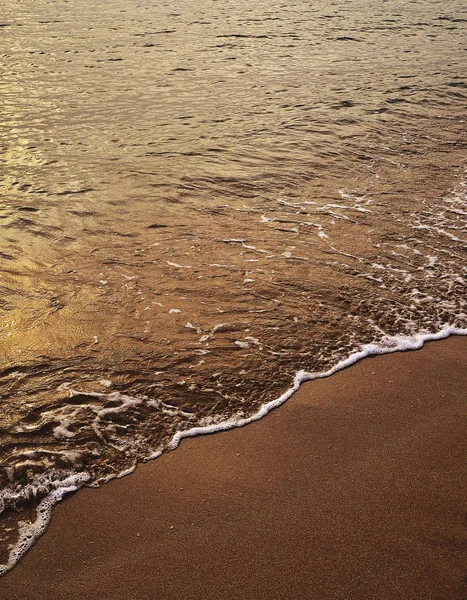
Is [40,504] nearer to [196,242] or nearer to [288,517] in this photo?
[288,517]

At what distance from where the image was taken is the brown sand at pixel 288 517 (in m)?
2.28

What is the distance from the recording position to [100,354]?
3.56 m

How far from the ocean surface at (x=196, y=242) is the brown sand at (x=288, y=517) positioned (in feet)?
0.58

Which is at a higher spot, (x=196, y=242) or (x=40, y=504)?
(x=196, y=242)

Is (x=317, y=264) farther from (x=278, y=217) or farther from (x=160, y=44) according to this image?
(x=160, y=44)

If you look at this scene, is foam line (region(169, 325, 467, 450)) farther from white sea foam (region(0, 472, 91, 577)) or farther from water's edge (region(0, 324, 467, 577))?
white sea foam (region(0, 472, 91, 577))

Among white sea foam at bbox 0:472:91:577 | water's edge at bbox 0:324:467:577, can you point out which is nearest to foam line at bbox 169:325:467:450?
Answer: water's edge at bbox 0:324:467:577

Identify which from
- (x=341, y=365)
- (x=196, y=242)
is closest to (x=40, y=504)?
(x=341, y=365)

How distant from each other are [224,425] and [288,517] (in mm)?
666

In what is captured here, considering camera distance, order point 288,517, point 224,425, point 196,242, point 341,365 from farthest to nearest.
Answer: point 196,242 → point 341,365 → point 224,425 → point 288,517

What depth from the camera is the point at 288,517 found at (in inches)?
99.8

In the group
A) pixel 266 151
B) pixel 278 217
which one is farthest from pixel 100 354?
pixel 266 151

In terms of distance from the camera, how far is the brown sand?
2283 millimetres

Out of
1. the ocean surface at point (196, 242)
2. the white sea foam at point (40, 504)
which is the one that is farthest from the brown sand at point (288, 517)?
the ocean surface at point (196, 242)
